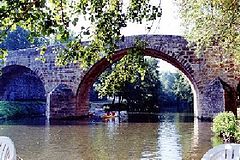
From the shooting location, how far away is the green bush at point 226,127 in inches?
382

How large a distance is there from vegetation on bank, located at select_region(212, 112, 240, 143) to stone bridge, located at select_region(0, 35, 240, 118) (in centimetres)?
471

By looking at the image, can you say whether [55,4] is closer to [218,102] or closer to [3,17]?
[3,17]

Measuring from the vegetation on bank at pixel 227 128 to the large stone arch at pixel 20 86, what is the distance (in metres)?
16.3

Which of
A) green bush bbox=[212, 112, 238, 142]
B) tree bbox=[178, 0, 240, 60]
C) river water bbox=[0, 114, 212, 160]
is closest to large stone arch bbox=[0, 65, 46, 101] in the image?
river water bbox=[0, 114, 212, 160]

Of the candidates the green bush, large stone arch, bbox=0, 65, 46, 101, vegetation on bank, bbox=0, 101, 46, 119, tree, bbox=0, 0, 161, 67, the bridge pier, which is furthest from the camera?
large stone arch, bbox=0, 65, 46, 101

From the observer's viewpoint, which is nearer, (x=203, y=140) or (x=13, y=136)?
(x=203, y=140)

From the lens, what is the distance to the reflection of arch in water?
57.8ft

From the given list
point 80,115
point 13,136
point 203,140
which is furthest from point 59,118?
point 203,140

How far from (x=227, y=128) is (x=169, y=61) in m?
9.45

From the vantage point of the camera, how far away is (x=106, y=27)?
3148mm

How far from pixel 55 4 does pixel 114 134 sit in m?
9.84

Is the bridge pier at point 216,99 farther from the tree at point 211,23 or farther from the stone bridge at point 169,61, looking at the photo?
the tree at point 211,23

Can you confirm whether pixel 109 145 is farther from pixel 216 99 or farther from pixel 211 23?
pixel 216 99

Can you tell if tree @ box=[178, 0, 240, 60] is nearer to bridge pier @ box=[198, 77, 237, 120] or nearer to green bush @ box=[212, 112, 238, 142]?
green bush @ box=[212, 112, 238, 142]
